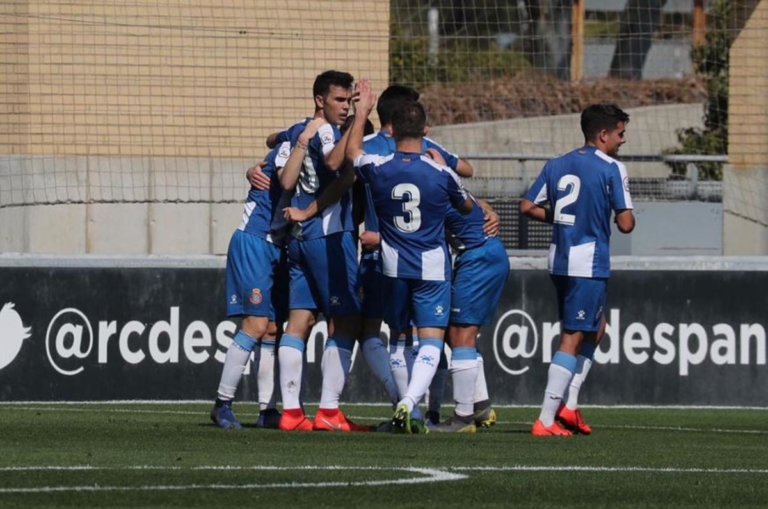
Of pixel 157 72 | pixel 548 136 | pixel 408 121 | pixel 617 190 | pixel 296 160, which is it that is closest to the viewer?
pixel 408 121

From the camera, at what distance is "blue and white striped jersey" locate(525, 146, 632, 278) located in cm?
934

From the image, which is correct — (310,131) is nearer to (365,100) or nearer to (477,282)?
(365,100)

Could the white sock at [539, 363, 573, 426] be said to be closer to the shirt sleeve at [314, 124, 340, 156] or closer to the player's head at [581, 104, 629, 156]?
the player's head at [581, 104, 629, 156]

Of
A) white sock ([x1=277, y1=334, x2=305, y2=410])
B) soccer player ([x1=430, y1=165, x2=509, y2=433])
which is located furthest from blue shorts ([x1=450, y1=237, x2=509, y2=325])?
white sock ([x1=277, y1=334, x2=305, y2=410])

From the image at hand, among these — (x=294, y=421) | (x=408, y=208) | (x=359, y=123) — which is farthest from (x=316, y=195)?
(x=294, y=421)

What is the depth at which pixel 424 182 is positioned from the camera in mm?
8938

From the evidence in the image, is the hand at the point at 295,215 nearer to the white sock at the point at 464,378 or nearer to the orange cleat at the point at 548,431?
the white sock at the point at 464,378

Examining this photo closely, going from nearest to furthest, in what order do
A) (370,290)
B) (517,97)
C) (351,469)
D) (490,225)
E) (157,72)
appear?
(351,469)
(370,290)
(490,225)
(157,72)
(517,97)

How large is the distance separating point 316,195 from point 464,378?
134 centimetres

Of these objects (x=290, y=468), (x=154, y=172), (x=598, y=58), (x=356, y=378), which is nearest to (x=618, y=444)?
(x=290, y=468)

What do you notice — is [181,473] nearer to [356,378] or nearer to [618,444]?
[618,444]

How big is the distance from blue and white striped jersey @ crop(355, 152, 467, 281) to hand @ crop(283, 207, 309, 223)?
0.43 metres

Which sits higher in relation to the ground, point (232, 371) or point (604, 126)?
point (604, 126)

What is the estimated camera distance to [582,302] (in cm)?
934
